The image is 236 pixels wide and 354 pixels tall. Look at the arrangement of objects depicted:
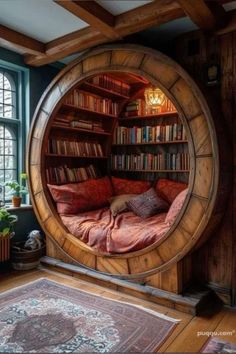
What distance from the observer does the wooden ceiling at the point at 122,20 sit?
2303 millimetres

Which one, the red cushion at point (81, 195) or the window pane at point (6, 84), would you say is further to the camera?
the window pane at point (6, 84)

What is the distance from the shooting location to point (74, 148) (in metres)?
3.99

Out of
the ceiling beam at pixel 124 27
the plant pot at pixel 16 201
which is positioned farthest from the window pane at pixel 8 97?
the plant pot at pixel 16 201

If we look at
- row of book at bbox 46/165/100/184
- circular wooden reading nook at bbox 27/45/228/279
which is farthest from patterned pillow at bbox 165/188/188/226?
row of book at bbox 46/165/100/184

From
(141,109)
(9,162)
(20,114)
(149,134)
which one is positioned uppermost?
(141,109)

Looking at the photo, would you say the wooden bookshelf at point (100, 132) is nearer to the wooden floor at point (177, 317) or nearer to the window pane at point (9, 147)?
the window pane at point (9, 147)

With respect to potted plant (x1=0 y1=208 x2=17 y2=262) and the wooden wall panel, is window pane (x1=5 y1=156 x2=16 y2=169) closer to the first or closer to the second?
potted plant (x1=0 y1=208 x2=17 y2=262)

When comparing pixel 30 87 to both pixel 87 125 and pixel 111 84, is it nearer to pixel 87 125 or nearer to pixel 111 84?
pixel 87 125

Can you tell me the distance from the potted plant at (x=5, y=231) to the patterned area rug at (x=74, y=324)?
2.20 ft

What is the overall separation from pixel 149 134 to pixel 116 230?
164 cm

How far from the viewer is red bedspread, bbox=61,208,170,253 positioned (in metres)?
2.73

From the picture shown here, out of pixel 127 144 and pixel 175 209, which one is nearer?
pixel 175 209

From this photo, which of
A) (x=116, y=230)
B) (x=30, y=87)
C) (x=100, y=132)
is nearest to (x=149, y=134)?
(x=100, y=132)

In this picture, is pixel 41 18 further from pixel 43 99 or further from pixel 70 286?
pixel 70 286
